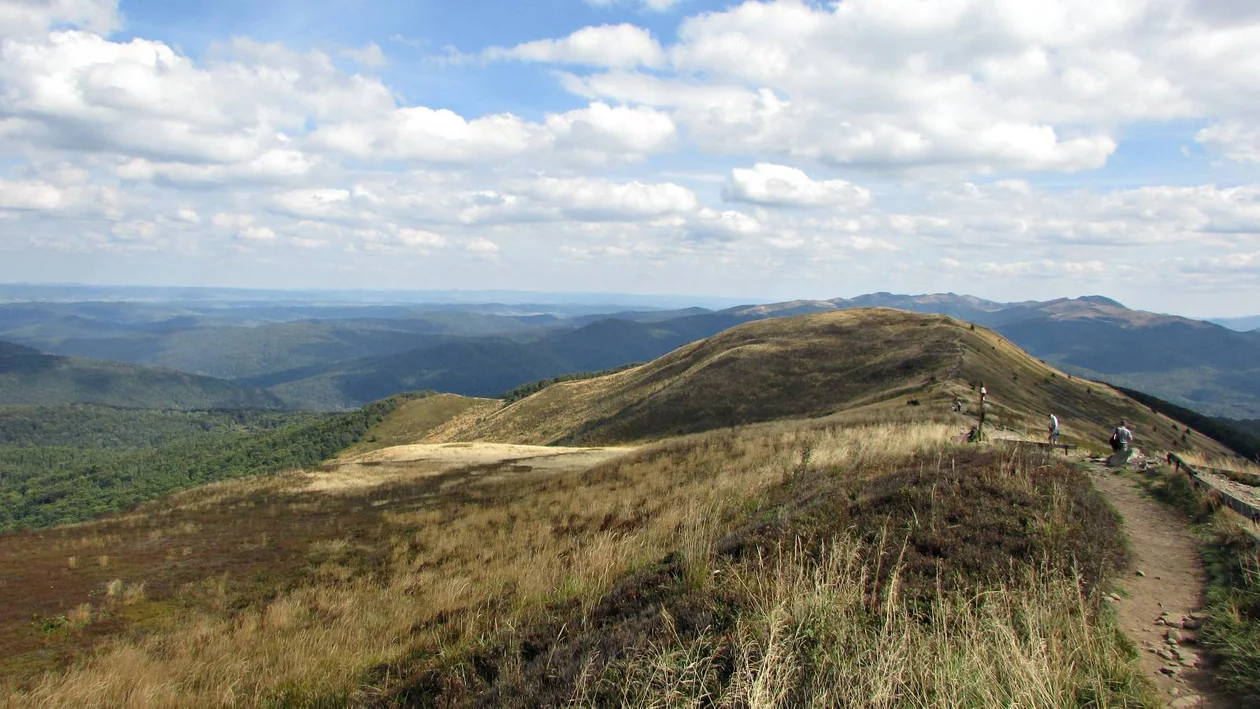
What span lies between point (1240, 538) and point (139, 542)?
24748 millimetres

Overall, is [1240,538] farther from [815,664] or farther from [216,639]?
[216,639]

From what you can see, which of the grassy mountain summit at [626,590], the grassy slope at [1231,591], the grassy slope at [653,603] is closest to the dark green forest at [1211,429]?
the grassy mountain summit at [626,590]

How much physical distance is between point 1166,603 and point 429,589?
9.87m

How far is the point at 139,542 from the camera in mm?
18344

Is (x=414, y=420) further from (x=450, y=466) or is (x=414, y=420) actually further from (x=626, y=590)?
Result: (x=626, y=590)

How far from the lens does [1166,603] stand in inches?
284

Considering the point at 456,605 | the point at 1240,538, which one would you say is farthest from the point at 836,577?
the point at 1240,538

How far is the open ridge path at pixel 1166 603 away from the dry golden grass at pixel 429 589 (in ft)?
13.9

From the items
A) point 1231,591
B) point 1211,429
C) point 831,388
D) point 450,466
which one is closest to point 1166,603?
point 1231,591

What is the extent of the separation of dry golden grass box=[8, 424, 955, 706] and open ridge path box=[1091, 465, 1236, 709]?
13.9 feet

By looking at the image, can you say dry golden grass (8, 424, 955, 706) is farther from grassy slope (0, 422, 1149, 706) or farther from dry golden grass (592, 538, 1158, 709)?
dry golden grass (592, 538, 1158, 709)

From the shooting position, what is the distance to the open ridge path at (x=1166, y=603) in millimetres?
5352

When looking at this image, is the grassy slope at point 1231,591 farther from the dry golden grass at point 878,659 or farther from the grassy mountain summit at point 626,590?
the dry golden grass at point 878,659

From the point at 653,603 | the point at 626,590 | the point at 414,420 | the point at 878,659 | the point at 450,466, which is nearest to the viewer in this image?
the point at 878,659
